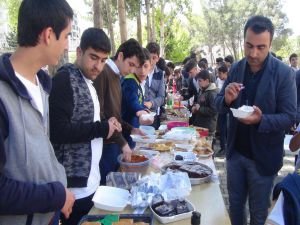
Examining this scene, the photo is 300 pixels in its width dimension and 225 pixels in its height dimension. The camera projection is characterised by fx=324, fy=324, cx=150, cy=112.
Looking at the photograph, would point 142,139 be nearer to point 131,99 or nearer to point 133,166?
point 131,99

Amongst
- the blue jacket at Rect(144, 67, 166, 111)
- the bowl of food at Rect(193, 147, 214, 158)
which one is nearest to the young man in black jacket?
the bowl of food at Rect(193, 147, 214, 158)

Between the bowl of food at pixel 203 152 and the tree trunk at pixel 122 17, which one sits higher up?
the tree trunk at pixel 122 17

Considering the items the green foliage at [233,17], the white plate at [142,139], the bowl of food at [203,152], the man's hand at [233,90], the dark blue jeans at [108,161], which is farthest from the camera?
the green foliage at [233,17]

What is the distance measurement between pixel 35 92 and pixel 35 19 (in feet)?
1.03

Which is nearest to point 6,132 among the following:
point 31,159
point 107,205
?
point 31,159

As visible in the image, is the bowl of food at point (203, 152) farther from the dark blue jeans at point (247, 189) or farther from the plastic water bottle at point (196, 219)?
the plastic water bottle at point (196, 219)

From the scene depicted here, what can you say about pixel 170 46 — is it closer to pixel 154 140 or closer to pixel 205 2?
pixel 205 2

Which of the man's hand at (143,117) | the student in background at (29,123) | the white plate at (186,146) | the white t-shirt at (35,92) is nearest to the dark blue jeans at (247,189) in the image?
the white plate at (186,146)

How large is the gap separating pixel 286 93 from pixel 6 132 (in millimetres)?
1981

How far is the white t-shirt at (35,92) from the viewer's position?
1.33 metres

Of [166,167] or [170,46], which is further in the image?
[170,46]

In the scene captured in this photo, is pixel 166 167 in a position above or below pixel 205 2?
below

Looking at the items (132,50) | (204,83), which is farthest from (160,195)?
(204,83)

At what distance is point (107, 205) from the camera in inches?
76.0
